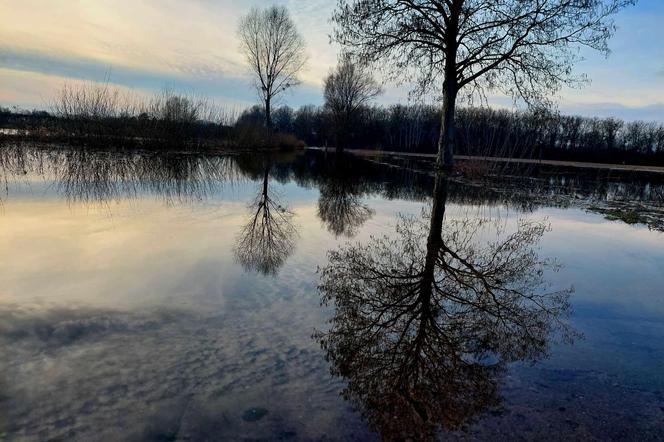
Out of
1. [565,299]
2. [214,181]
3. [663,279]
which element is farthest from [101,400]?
[214,181]

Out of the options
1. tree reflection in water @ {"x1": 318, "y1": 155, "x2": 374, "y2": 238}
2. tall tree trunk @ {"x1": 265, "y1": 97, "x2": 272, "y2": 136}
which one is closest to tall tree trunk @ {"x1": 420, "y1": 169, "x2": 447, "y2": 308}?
tree reflection in water @ {"x1": 318, "y1": 155, "x2": 374, "y2": 238}

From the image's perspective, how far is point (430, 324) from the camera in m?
3.15

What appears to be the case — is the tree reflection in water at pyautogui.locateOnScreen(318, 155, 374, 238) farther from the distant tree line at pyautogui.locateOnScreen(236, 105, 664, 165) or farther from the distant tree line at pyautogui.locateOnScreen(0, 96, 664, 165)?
the distant tree line at pyautogui.locateOnScreen(236, 105, 664, 165)

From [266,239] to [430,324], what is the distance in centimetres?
301

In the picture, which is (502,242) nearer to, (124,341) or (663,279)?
(663,279)

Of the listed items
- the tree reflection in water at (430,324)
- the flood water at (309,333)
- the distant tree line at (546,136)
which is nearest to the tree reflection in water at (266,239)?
the flood water at (309,333)

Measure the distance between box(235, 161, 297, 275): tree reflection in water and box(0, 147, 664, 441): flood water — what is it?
0.13 ft

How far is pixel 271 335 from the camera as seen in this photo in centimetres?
297

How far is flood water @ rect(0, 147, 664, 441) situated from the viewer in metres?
2.09

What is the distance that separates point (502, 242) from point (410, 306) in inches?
123

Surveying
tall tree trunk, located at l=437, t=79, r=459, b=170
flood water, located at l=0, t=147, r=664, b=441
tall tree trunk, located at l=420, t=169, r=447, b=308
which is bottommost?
flood water, located at l=0, t=147, r=664, b=441

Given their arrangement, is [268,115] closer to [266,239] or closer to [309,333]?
Answer: [266,239]

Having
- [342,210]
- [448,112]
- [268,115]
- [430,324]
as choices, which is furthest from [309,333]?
[268,115]

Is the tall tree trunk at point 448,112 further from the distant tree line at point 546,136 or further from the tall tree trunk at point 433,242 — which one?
the distant tree line at point 546,136
